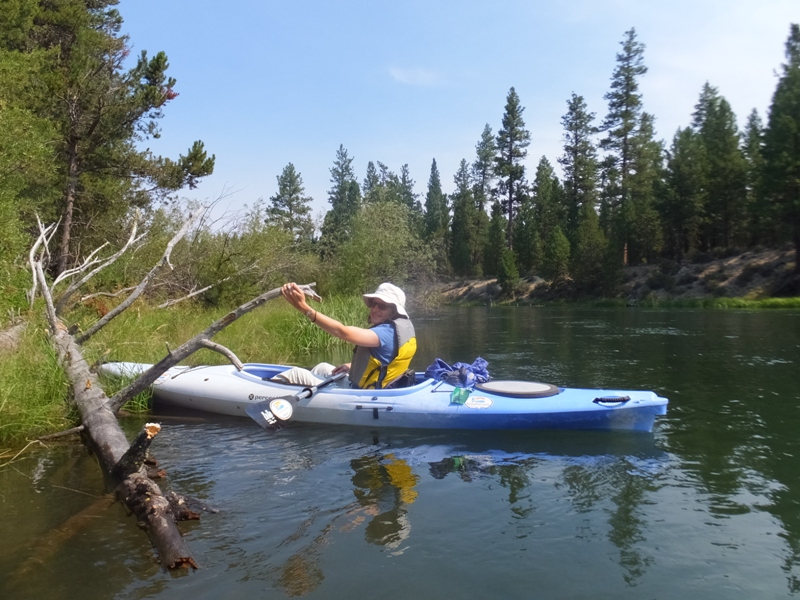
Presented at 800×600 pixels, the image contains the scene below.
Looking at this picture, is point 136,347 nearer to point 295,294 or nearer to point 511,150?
point 295,294

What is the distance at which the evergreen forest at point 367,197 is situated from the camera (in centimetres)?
1127

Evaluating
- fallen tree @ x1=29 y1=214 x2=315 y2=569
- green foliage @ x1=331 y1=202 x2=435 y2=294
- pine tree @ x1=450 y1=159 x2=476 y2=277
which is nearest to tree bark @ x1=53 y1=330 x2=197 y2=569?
fallen tree @ x1=29 y1=214 x2=315 y2=569

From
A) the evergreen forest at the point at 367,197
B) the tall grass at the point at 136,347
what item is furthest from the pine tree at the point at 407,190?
the tall grass at the point at 136,347

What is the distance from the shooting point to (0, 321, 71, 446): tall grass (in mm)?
4980

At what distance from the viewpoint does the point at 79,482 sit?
450 cm

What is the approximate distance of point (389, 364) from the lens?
235 inches

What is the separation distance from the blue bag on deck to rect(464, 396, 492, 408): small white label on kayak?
29cm

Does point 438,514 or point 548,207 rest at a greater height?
point 548,207

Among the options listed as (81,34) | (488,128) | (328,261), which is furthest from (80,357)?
(488,128)

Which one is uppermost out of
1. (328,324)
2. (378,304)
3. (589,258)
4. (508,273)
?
(589,258)

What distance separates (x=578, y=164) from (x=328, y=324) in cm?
4115

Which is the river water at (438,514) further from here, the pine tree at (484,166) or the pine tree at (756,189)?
the pine tree at (484,166)

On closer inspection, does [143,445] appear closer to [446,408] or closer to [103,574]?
[103,574]

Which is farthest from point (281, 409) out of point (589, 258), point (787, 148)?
point (589, 258)
